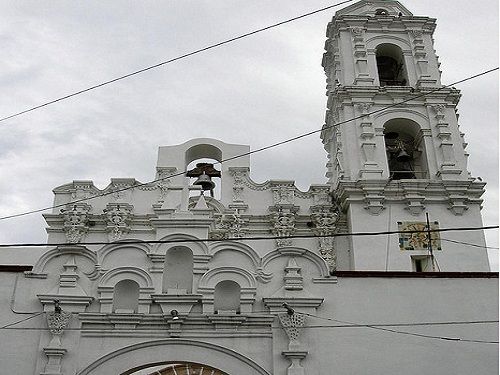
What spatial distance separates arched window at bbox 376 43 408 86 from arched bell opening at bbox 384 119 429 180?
6.75 ft

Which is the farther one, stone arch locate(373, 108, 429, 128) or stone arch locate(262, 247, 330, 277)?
stone arch locate(373, 108, 429, 128)

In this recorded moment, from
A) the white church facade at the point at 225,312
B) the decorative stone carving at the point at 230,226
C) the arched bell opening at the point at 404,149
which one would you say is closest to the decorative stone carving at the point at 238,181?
the decorative stone carving at the point at 230,226

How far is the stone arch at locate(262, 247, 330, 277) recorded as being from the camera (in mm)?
11391

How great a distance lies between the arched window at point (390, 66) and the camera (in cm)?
2373

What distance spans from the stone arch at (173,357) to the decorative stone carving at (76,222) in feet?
28.8

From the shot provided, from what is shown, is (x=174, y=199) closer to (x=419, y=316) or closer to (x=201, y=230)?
(x=201, y=230)

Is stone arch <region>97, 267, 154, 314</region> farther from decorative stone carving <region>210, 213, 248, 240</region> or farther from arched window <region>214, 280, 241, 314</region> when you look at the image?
decorative stone carving <region>210, 213, 248, 240</region>

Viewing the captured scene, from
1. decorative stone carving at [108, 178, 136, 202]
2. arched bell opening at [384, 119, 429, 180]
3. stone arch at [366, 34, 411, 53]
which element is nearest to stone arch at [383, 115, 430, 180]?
arched bell opening at [384, 119, 429, 180]

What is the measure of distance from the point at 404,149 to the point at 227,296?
1214 cm

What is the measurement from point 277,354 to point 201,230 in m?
2.84

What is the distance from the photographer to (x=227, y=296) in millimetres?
11430

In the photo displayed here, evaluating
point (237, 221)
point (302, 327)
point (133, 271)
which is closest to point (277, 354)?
point (302, 327)

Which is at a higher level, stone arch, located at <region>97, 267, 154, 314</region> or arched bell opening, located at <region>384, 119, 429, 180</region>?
arched bell opening, located at <region>384, 119, 429, 180</region>

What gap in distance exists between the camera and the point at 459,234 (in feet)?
60.8
